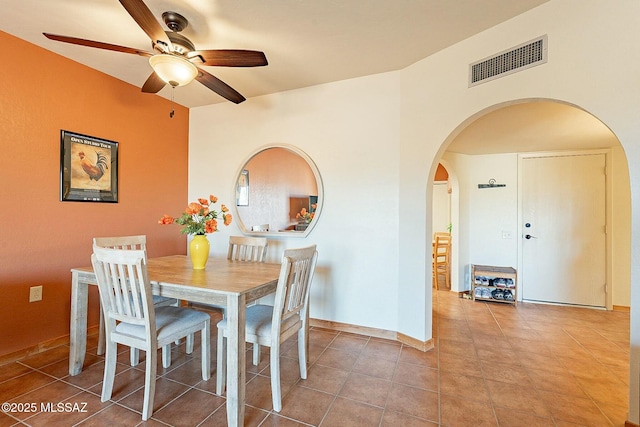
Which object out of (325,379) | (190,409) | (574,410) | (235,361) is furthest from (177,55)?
(574,410)

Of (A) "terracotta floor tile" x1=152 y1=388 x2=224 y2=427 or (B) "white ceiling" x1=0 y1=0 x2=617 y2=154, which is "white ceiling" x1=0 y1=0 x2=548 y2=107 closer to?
(B) "white ceiling" x1=0 y1=0 x2=617 y2=154

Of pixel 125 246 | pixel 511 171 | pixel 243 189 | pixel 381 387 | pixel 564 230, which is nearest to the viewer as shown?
pixel 381 387

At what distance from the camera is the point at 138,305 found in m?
1.63

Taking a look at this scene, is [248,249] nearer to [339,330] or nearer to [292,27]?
[339,330]

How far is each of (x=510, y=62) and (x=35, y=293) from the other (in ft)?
13.3

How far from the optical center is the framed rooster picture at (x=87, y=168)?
2516 mm

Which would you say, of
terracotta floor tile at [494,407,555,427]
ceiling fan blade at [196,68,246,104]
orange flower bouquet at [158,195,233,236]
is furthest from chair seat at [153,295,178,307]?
terracotta floor tile at [494,407,555,427]

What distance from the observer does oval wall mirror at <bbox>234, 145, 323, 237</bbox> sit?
309 cm

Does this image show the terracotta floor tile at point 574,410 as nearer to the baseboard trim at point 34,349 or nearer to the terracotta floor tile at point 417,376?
the terracotta floor tile at point 417,376

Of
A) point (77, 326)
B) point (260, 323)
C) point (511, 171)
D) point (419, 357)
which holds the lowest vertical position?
point (419, 357)

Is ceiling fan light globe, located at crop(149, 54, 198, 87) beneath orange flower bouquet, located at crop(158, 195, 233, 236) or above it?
above

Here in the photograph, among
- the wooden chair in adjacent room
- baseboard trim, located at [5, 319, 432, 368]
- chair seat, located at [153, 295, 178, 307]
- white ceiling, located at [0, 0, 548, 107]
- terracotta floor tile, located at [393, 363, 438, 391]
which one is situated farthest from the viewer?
the wooden chair in adjacent room

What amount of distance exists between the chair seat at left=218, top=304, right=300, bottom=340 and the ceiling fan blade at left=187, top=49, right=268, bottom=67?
1.65 metres

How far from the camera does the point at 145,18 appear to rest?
148cm
